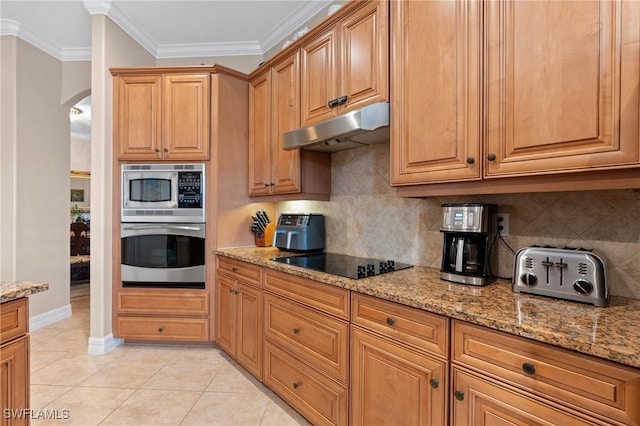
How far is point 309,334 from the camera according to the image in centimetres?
175

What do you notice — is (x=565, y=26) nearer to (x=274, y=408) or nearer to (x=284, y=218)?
(x=284, y=218)

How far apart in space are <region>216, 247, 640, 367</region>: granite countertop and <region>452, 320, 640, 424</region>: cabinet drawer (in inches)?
1.4

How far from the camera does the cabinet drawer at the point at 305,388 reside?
159 cm

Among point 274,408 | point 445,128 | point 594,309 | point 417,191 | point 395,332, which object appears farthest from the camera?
point 274,408

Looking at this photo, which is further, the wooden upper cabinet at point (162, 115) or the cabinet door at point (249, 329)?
the wooden upper cabinet at point (162, 115)

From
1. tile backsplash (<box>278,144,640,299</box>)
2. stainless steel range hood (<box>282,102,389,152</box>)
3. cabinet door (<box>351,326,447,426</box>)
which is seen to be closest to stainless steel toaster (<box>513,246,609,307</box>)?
tile backsplash (<box>278,144,640,299</box>)

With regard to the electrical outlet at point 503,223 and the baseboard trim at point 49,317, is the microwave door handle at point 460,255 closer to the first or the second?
the electrical outlet at point 503,223

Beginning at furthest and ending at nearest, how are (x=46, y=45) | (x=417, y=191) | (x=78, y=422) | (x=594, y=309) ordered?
(x=46, y=45) < (x=78, y=422) < (x=417, y=191) < (x=594, y=309)

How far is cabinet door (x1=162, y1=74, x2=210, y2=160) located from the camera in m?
2.77

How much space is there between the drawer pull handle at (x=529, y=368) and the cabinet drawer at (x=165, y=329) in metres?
2.45

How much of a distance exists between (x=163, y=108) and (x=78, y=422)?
235cm

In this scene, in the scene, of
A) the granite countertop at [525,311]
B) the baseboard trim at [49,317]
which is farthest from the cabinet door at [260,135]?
the baseboard trim at [49,317]

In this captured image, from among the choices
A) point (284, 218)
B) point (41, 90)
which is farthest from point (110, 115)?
point (284, 218)

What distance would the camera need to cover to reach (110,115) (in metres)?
2.79
